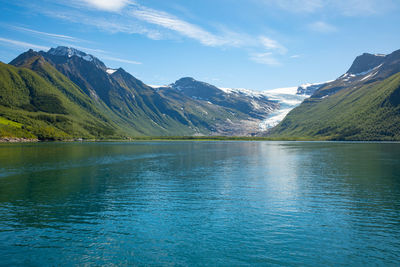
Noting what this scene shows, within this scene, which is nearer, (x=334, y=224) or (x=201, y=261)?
(x=201, y=261)

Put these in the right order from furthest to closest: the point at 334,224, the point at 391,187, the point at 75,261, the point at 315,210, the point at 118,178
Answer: the point at 118,178
the point at 391,187
the point at 315,210
the point at 334,224
the point at 75,261

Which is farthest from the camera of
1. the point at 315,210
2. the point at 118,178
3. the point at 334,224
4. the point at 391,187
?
the point at 118,178

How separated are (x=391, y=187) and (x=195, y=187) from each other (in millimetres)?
37007

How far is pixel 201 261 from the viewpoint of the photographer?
80.0 ft

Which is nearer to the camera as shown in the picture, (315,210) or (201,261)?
(201,261)

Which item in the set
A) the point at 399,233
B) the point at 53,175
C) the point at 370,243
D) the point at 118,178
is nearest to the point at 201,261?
the point at 370,243

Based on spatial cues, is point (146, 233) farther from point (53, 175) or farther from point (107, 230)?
point (53, 175)

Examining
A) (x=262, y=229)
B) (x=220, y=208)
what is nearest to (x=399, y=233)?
(x=262, y=229)

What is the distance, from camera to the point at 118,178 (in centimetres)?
6788

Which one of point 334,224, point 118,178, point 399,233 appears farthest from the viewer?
point 118,178

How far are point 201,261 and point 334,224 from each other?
18.0 metres

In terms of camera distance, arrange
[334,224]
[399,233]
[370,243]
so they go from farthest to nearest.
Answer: [334,224] < [399,233] < [370,243]

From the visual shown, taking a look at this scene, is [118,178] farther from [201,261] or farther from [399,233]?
[399,233]

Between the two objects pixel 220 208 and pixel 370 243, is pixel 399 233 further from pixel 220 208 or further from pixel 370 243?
pixel 220 208
